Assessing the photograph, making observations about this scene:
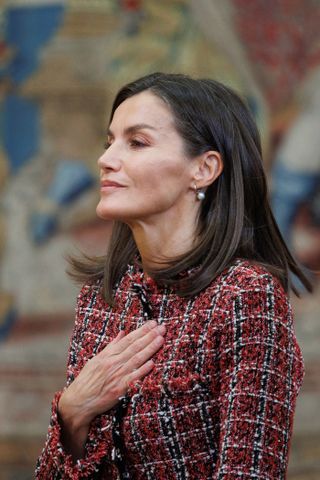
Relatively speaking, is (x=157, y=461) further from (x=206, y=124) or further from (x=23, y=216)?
(x=23, y=216)

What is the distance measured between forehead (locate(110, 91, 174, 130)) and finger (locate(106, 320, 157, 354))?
1.83 feet

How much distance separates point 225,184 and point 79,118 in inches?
185

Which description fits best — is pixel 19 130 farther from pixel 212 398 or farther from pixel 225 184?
pixel 212 398

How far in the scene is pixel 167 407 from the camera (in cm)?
262

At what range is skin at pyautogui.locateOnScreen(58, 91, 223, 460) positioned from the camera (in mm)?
2781

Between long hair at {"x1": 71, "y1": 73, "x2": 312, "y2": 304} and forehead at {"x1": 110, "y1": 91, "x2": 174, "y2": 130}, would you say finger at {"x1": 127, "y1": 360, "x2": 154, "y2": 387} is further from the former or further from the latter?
forehead at {"x1": 110, "y1": 91, "x2": 174, "y2": 130}

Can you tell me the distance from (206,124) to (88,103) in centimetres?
470

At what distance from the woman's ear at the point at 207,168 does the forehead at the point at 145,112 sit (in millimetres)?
134

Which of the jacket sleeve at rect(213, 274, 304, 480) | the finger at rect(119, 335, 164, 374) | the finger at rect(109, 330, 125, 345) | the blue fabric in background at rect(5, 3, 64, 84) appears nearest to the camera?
the jacket sleeve at rect(213, 274, 304, 480)

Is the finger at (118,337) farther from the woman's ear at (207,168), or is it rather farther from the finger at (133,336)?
the woman's ear at (207,168)

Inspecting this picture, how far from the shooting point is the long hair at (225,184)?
9.19 feet

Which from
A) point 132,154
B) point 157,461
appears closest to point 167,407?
point 157,461

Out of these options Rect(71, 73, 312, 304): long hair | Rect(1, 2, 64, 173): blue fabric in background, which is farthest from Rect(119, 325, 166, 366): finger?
Rect(1, 2, 64, 173): blue fabric in background

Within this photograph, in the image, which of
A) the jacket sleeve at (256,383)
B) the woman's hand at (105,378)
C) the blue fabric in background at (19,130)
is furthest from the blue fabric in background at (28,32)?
the jacket sleeve at (256,383)
